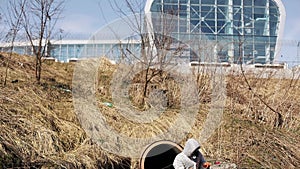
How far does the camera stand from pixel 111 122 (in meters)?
7.23

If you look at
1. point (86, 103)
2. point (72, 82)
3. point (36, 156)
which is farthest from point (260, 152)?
point (72, 82)

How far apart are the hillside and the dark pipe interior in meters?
0.47

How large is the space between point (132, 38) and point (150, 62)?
0.88m

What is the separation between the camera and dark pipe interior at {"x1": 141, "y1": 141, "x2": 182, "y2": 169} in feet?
21.6

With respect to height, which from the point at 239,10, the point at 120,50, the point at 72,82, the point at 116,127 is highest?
the point at 239,10

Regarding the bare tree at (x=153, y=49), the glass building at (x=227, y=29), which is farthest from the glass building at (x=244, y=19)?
the bare tree at (x=153, y=49)

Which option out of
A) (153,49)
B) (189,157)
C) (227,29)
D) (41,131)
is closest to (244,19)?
(227,29)

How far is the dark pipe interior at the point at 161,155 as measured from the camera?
260 inches

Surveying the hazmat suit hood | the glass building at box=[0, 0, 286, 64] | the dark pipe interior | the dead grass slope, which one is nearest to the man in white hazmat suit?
the hazmat suit hood

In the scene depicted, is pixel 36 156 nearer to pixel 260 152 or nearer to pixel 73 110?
pixel 73 110

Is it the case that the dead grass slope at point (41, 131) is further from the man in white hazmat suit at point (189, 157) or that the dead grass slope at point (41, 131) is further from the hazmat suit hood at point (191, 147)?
the hazmat suit hood at point (191, 147)

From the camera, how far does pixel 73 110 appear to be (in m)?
7.21

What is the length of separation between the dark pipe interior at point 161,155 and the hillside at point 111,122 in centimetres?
47

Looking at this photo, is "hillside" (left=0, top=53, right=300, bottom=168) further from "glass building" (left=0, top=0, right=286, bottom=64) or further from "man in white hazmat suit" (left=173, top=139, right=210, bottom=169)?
"man in white hazmat suit" (left=173, top=139, right=210, bottom=169)
